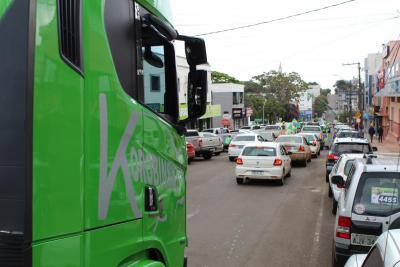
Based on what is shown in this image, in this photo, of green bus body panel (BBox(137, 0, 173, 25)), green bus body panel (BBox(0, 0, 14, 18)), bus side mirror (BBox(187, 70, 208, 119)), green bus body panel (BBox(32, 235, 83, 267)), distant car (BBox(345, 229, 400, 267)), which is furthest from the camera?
bus side mirror (BBox(187, 70, 208, 119))

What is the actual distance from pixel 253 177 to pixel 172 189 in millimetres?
13191

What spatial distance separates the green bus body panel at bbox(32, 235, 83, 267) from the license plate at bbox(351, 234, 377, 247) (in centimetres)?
442

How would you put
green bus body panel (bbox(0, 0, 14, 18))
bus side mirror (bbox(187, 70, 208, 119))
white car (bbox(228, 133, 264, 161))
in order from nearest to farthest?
green bus body panel (bbox(0, 0, 14, 18)) → bus side mirror (bbox(187, 70, 208, 119)) → white car (bbox(228, 133, 264, 161))

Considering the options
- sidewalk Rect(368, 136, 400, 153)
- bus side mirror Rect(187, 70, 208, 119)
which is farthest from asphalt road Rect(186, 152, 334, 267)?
sidewalk Rect(368, 136, 400, 153)

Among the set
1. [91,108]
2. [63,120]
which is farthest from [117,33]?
[63,120]

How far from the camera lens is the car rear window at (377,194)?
6.15 meters

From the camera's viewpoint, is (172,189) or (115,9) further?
(172,189)

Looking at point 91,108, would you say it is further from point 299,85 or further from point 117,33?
point 299,85

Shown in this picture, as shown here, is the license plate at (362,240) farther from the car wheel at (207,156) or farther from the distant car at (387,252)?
the car wheel at (207,156)

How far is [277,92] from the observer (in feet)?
337

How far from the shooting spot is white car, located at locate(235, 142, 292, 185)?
16891 millimetres

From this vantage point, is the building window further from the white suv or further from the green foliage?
the green foliage

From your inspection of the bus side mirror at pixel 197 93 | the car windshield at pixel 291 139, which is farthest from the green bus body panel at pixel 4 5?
the car windshield at pixel 291 139

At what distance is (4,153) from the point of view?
93.8 inches
